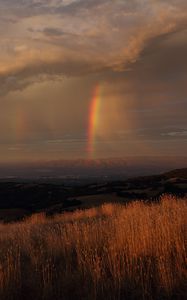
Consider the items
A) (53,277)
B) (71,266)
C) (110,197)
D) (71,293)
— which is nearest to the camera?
(71,293)

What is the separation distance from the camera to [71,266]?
8633mm

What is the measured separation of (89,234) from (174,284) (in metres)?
3.75

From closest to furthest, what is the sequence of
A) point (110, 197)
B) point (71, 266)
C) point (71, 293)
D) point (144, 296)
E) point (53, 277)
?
point (144, 296) < point (71, 293) < point (53, 277) < point (71, 266) < point (110, 197)

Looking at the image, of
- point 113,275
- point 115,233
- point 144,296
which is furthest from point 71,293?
point 115,233

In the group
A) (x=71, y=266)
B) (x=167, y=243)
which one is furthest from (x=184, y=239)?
(x=71, y=266)

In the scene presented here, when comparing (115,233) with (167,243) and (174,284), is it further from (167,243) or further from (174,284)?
(174,284)

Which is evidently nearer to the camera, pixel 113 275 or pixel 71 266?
pixel 113 275

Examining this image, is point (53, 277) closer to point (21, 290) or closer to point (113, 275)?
point (21, 290)

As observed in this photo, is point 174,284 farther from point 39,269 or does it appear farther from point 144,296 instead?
point 39,269

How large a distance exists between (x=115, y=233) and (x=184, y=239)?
1.84 metres

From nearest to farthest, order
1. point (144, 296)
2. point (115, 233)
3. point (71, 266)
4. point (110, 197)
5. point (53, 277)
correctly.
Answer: point (144, 296) → point (53, 277) → point (71, 266) → point (115, 233) → point (110, 197)

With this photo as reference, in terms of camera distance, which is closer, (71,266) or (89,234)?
(71,266)

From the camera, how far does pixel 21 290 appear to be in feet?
25.1

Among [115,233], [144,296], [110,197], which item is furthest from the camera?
[110,197]
